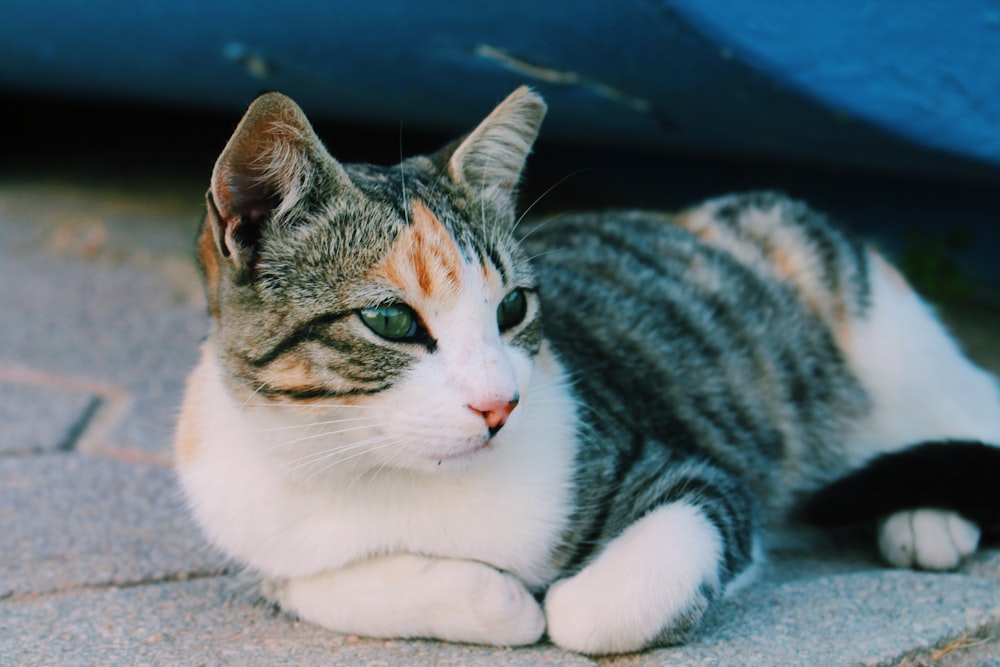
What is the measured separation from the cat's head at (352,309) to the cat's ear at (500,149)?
21cm

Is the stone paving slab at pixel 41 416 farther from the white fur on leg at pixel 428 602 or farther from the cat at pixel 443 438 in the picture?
the white fur on leg at pixel 428 602

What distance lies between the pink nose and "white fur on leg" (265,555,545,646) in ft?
0.96

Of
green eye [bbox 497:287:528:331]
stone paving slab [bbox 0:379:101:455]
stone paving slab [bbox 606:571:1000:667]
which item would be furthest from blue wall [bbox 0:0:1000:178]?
stone paving slab [bbox 606:571:1000:667]

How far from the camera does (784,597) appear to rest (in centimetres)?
202

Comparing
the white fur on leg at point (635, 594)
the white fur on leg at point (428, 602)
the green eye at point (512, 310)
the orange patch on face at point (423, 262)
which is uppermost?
the orange patch on face at point (423, 262)

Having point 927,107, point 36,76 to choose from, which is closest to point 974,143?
point 927,107

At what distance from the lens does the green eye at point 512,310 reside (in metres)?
1.91

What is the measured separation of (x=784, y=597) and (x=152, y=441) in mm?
1818

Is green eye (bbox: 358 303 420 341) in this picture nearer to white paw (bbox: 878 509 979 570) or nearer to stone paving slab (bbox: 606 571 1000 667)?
stone paving slab (bbox: 606 571 1000 667)

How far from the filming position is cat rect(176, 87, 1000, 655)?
173 centimetres

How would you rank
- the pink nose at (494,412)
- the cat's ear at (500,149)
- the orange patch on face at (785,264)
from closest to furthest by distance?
the pink nose at (494,412), the cat's ear at (500,149), the orange patch on face at (785,264)

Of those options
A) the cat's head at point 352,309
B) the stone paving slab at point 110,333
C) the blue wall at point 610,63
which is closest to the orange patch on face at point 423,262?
the cat's head at point 352,309

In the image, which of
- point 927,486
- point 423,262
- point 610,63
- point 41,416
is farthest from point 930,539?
point 41,416

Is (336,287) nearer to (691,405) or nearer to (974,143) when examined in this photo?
(691,405)
